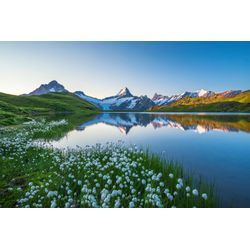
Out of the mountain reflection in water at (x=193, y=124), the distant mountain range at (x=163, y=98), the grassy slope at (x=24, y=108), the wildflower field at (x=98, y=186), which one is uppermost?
the distant mountain range at (x=163, y=98)

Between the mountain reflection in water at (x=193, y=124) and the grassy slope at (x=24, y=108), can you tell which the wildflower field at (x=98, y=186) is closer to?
the mountain reflection in water at (x=193, y=124)

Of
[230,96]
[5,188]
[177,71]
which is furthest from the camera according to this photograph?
[230,96]

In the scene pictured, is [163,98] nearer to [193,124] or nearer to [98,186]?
[193,124]

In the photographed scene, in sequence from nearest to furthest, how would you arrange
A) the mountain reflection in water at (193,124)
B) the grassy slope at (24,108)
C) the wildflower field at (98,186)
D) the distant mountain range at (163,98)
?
1. the wildflower field at (98,186)
2. the mountain reflection in water at (193,124)
3. the grassy slope at (24,108)
4. the distant mountain range at (163,98)

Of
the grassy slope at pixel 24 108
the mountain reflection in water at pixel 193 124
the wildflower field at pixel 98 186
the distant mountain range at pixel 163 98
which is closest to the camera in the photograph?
the wildflower field at pixel 98 186

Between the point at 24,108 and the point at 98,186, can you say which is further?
the point at 24,108

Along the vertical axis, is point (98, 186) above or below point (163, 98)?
below

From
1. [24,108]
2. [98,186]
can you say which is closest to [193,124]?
[98,186]

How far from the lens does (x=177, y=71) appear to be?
692 inches

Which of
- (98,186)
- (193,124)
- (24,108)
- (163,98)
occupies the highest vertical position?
(163,98)

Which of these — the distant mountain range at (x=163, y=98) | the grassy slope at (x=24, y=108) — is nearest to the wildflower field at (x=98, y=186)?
the distant mountain range at (x=163, y=98)
